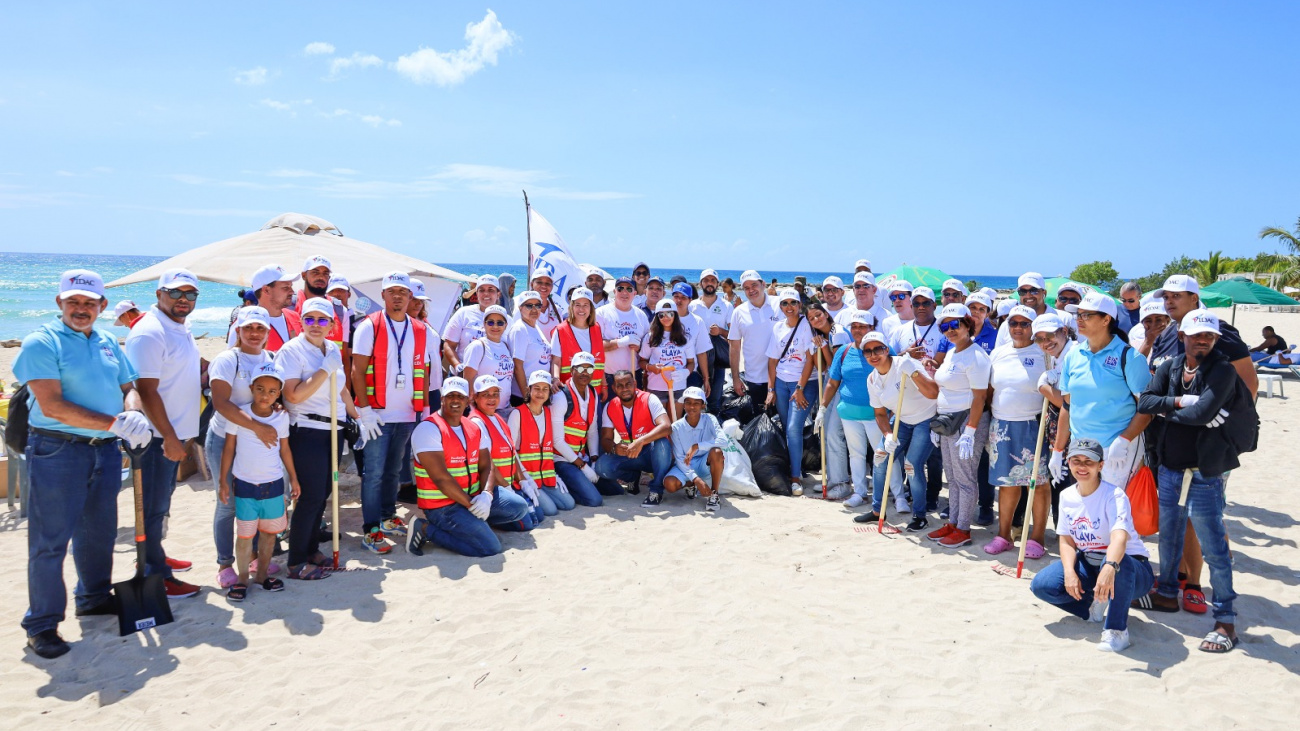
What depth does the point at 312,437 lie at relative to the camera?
512cm

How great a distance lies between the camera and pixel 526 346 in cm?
695

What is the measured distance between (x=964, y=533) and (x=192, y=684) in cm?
530

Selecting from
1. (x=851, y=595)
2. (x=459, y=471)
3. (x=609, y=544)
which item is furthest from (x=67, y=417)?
(x=851, y=595)

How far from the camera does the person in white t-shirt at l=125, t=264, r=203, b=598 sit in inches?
173

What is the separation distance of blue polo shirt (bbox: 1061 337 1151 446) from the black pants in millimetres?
4987

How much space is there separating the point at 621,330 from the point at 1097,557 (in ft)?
15.2

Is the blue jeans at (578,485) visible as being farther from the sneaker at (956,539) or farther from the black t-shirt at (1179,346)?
the black t-shirt at (1179,346)

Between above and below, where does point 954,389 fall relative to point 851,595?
above

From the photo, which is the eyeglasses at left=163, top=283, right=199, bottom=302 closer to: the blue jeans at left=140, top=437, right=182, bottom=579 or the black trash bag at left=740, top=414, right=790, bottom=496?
the blue jeans at left=140, top=437, right=182, bottom=579

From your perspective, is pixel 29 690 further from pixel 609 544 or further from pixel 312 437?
pixel 609 544

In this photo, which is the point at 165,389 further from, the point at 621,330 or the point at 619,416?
the point at 621,330

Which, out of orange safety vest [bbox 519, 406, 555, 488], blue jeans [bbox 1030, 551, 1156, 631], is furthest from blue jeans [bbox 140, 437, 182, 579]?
blue jeans [bbox 1030, 551, 1156, 631]

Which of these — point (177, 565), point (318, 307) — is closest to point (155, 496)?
point (177, 565)

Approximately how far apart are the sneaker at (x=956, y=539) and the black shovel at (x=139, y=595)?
5.39 meters
